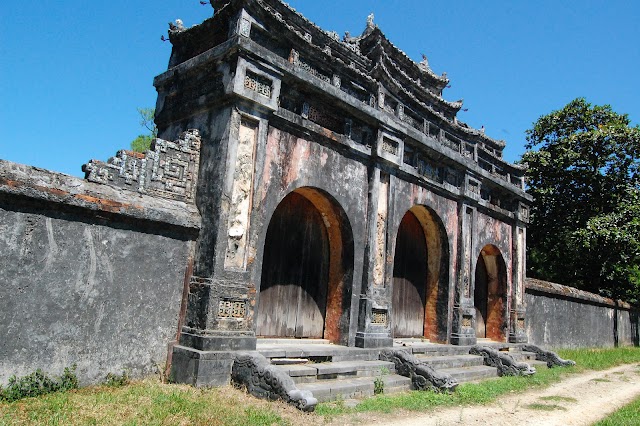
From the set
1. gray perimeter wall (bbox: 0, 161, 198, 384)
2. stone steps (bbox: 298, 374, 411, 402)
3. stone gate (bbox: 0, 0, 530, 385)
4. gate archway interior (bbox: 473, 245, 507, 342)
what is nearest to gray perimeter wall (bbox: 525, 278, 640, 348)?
gate archway interior (bbox: 473, 245, 507, 342)

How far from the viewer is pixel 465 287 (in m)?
10.9

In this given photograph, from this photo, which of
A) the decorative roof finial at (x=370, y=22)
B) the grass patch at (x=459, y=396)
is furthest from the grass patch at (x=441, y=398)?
the decorative roof finial at (x=370, y=22)

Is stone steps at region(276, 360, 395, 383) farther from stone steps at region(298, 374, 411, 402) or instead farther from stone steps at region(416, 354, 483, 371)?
stone steps at region(416, 354, 483, 371)

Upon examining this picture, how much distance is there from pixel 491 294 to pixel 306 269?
6.74 metres

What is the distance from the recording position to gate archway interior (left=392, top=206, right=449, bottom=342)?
1035 centimetres

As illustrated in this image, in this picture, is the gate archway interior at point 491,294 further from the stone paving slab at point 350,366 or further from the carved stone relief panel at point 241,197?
the carved stone relief panel at point 241,197

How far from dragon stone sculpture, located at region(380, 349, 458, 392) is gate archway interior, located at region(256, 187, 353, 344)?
34.2 inches

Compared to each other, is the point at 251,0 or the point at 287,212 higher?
the point at 251,0

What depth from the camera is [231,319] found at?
6230 mm

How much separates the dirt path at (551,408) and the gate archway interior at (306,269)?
234 centimetres

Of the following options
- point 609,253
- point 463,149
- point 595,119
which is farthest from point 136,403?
point 595,119

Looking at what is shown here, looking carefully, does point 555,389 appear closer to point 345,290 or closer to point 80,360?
point 345,290

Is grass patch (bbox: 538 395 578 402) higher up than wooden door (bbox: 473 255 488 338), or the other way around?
wooden door (bbox: 473 255 488 338)

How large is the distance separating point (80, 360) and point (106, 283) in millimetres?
868
